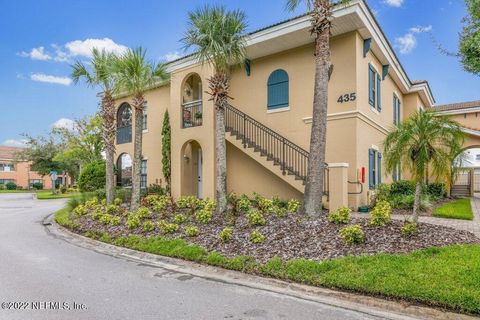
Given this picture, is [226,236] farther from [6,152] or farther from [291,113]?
[6,152]

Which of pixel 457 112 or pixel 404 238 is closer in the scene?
pixel 404 238

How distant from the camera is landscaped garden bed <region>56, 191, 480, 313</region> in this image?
4402 mm

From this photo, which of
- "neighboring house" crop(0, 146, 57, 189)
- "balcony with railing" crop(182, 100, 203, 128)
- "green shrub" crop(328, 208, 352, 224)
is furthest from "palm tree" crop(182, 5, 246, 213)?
"neighboring house" crop(0, 146, 57, 189)

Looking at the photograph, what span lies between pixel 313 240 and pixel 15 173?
2440 inches

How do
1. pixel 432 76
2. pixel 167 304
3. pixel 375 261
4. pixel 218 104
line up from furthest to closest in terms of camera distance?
pixel 432 76 → pixel 218 104 → pixel 375 261 → pixel 167 304

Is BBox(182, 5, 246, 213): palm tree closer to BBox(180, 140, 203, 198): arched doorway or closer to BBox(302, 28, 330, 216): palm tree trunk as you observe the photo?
BBox(302, 28, 330, 216): palm tree trunk

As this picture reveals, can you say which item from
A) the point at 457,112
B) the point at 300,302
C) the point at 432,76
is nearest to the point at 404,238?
the point at 300,302

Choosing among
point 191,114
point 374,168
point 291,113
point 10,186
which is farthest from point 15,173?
point 374,168

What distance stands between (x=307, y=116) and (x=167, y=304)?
31.2 feet

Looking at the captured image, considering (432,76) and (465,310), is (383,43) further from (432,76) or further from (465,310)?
(465,310)

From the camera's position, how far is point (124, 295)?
15.9ft

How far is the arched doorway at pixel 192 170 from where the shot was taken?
→ 50.0 feet

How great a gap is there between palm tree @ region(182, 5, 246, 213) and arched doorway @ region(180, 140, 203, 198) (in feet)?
17.5

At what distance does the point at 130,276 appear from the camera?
230 inches
